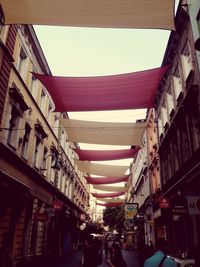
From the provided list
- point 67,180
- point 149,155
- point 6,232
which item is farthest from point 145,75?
point 67,180

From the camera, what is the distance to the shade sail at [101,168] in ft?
84.5

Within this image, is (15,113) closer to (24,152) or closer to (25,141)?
(25,141)

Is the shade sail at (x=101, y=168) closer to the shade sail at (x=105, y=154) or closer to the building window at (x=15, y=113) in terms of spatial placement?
the shade sail at (x=105, y=154)

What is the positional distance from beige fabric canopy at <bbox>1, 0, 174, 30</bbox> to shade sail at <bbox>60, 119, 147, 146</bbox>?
7.94m

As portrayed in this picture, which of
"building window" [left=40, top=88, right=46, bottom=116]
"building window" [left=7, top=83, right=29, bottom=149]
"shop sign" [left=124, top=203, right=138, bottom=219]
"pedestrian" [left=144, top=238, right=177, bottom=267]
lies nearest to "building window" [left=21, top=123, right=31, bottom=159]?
"building window" [left=7, top=83, right=29, bottom=149]

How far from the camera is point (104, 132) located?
17.2 metres

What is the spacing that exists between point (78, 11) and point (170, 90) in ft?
38.5

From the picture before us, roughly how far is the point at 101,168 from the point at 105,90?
1506 centimetres

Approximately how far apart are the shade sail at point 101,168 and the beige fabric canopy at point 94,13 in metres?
17.6

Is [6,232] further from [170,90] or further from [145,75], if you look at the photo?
[170,90]

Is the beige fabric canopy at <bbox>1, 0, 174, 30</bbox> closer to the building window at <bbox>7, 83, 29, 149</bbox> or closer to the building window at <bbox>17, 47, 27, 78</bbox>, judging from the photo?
Result: the building window at <bbox>7, 83, 29, 149</bbox>

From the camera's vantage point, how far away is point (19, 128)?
53.3 feet

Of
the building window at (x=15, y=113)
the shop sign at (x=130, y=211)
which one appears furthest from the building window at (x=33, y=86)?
the shop sign at (x=130, y=211)

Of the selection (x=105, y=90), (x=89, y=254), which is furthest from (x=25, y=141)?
(x=89, y=254)
